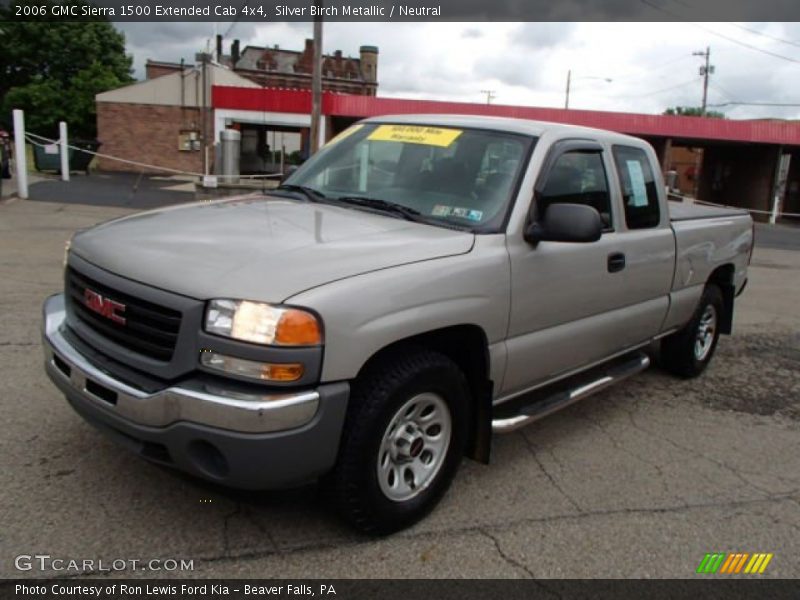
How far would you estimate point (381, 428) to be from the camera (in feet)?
9.16

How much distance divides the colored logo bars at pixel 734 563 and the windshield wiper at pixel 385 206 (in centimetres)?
204

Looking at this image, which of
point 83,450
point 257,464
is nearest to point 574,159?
point 257,464

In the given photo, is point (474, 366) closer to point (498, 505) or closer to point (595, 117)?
point (498, 505)

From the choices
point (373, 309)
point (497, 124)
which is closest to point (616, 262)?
point (497, 124)

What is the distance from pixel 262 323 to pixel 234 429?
1.28ft

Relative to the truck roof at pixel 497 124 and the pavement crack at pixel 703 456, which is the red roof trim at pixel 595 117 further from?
the pavement crack at pixel 703 456

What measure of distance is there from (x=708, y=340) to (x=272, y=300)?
4.58 metres

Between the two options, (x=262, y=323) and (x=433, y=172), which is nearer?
(x=262, y=323)

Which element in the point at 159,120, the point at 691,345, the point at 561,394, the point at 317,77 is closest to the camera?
the point at 561,394

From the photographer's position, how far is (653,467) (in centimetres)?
397

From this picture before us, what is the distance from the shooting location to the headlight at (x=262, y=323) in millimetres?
2477

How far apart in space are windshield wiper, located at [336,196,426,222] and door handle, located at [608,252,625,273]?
4.17 ft

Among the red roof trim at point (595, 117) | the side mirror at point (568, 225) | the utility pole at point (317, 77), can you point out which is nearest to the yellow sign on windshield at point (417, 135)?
the side mirror at point (568, 225)

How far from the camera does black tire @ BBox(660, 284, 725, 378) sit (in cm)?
548
